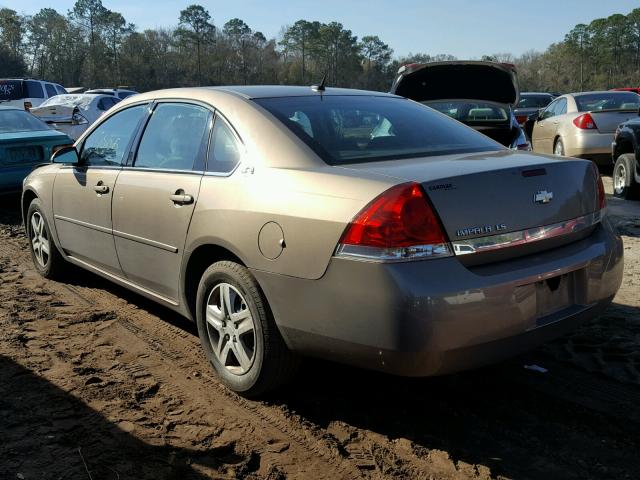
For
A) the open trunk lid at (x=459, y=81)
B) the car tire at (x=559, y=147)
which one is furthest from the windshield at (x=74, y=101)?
the car tire at (x=559, y=147)

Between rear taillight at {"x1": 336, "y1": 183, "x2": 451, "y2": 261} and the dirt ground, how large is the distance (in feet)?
2.99

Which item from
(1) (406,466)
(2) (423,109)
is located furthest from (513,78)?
(1) (406,466)

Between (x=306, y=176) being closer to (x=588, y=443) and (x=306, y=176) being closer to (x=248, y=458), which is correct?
(x=248, y=458)

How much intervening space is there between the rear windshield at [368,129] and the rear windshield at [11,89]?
2214 centimetres

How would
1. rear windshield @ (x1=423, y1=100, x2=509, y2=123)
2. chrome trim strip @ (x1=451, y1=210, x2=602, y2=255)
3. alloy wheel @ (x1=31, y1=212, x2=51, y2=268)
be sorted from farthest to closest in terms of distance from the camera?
rear windshield @ (x1=423, y1=100, x2=509, y2=123) → alloy wheel @ (x1=31, y1=212, x2=51, y2=268) → chrome trim strip @ (x1=451, y1=210, x2=602, y2=255)

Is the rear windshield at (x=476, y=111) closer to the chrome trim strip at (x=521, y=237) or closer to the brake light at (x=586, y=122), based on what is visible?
the brake light at (x=586, y=122)

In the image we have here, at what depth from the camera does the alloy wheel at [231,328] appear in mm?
3238

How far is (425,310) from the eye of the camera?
2516mm

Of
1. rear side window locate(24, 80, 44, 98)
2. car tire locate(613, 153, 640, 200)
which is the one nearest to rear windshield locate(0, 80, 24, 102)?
rear side window locate(24, 80, 44, 98)

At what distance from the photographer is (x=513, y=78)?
335 inches

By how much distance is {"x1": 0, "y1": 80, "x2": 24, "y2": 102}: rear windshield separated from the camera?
2255 cm

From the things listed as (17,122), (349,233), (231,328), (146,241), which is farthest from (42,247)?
(17,122)

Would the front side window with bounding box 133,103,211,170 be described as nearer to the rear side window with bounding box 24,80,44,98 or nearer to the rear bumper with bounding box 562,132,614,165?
the rear bumper with bounding box 562,132,614,165

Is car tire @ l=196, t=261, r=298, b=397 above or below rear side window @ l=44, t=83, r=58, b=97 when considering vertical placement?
below
